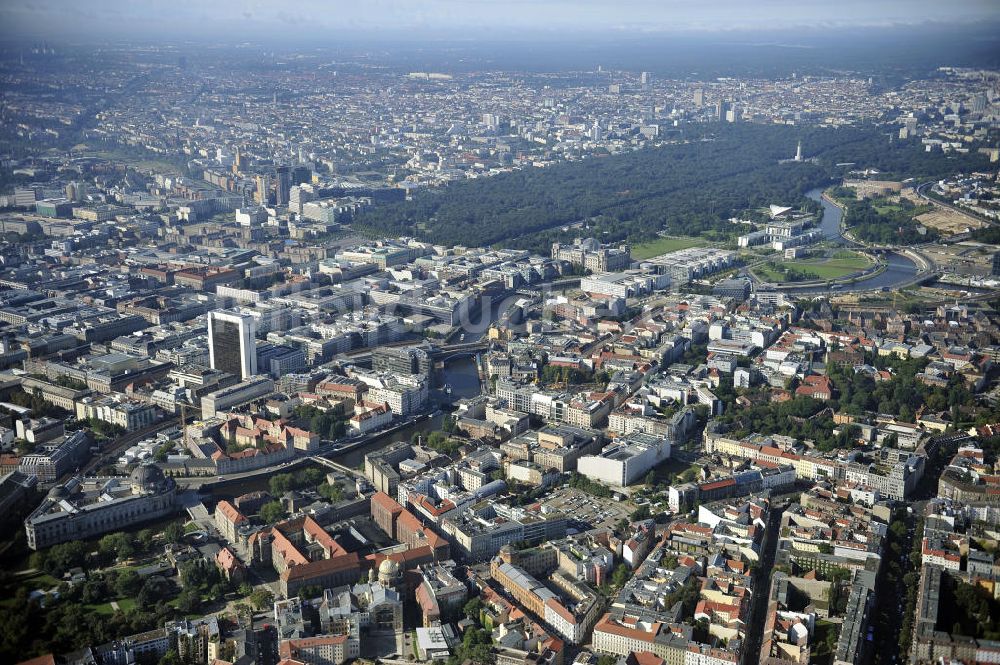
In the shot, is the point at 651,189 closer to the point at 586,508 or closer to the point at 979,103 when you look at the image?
the point at 979,103

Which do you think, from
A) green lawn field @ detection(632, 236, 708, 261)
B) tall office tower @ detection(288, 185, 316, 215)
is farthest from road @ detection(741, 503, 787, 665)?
tall office tower @ detection(288, 185, 316, 215)

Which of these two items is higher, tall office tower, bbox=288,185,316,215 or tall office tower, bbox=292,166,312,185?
tall office tower, bbox=292,166,312,185

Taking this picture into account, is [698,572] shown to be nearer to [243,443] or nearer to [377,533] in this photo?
[377,533]

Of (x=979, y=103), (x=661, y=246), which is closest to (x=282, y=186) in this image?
(x=661, y=246)

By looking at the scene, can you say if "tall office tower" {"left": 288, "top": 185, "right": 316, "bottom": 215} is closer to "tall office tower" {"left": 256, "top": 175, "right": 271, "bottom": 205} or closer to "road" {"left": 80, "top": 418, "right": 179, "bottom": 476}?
"tall office tower" {"left": 256, "top": 175, "right": 271, "bottom": 205}

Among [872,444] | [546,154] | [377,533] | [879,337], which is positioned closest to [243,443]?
[377,533]

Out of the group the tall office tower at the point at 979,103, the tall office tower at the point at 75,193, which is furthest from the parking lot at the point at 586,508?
the tall office tower at the point at 979,103

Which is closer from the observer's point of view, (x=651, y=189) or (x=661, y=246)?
(x=661, y=246)

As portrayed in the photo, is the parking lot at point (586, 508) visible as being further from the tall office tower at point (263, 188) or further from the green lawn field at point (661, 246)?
the tall office tower at point (263, 188)
